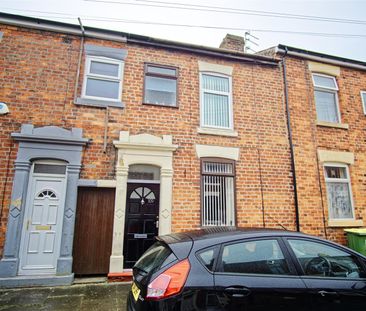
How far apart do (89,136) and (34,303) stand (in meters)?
3.79

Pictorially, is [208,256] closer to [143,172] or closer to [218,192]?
[143,172]

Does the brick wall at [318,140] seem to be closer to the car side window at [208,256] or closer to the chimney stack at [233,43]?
the chimney stack at [233,43]

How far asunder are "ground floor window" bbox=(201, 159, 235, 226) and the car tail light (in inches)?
172

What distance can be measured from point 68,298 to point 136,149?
3.62 meters

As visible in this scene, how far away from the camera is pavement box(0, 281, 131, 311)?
443 cm

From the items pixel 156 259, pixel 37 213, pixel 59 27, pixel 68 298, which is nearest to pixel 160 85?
pixel 59 27

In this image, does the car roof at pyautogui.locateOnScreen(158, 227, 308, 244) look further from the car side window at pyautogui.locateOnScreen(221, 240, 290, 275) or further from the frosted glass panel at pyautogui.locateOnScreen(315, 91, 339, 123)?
the frosted glass panel at pyautogui.locateOnScreen(315, 91, 339, 123)

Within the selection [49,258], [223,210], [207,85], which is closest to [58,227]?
[49,258]

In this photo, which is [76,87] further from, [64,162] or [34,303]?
[34,303]

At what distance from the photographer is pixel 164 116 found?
23.3 feet

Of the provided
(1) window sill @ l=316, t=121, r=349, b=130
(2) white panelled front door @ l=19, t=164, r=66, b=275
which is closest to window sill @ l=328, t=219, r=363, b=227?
(1) window sill @ l=316, t=121, r=349, b=130

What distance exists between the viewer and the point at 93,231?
20.2 feet

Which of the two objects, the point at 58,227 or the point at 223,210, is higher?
the point at 223,210

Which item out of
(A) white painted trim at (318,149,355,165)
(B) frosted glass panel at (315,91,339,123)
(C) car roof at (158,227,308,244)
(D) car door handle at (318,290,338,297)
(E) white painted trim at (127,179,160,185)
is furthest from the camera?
(B) frosted glass panel at (315,91,339,123)
